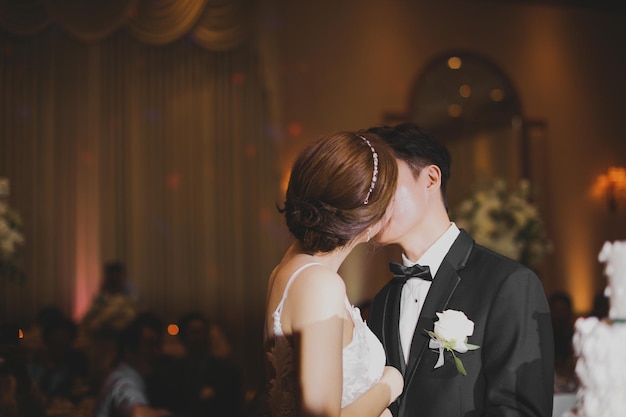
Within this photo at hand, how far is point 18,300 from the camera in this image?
24.3 feet

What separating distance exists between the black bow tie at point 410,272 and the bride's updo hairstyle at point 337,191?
1.85 feet

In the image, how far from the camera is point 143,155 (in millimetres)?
7957

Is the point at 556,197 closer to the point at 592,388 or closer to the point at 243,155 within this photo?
the point at 243,155

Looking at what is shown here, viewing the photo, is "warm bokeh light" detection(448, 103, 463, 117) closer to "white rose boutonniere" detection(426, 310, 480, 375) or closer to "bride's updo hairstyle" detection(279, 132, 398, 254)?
"white rose boutonniere" detection(426, 310, 480, 375)

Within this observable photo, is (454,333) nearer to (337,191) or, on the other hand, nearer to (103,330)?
(337,191)

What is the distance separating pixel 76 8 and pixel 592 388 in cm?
691

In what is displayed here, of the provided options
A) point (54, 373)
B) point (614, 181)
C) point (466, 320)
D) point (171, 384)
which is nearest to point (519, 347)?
point (466, 320)

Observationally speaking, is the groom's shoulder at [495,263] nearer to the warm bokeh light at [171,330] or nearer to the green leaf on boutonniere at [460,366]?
the green leaf on boutonniere at [460,366]

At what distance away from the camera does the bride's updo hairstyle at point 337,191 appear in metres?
1.91

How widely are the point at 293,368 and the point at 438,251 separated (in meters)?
0.77

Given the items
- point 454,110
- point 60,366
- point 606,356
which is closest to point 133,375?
point 60,366

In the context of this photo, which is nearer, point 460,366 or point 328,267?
point 328,267

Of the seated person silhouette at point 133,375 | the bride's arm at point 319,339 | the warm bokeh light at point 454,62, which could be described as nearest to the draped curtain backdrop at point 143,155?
the warm bokeh light at point 454,62

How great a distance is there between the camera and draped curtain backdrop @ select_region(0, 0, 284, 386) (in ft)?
24.8
